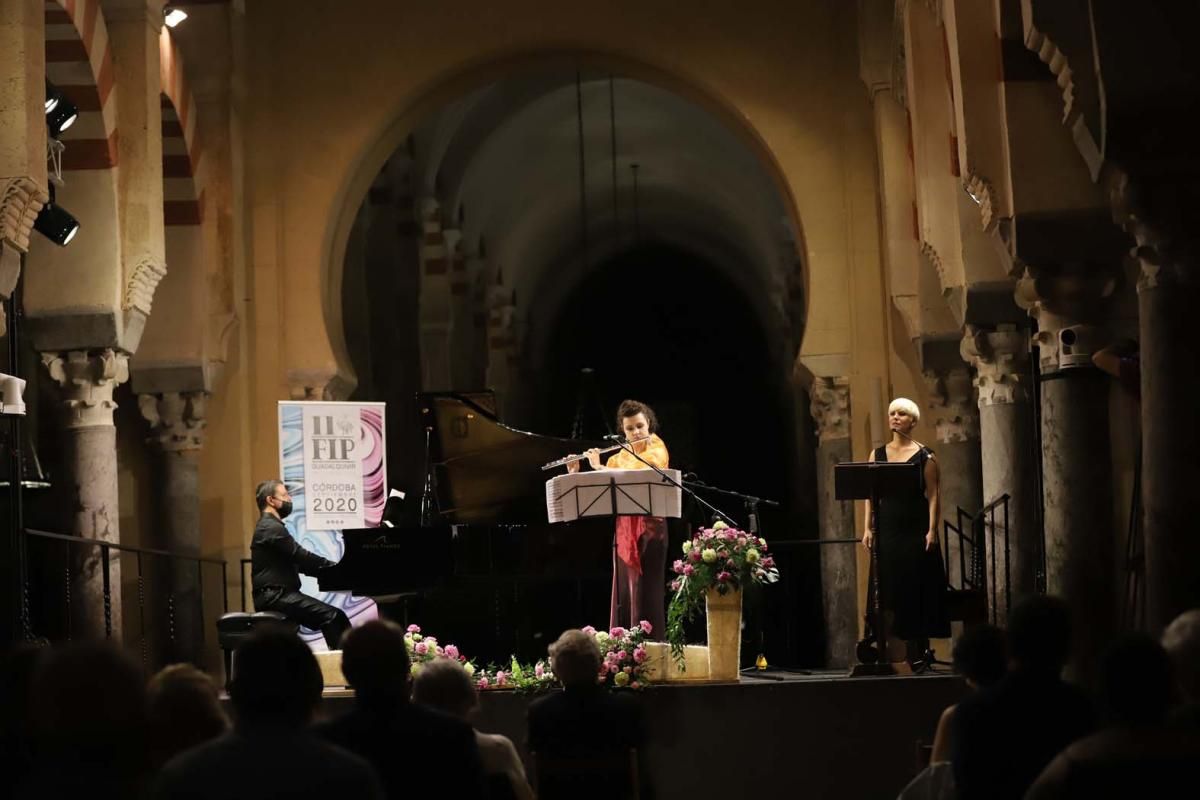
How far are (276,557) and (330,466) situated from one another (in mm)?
1639

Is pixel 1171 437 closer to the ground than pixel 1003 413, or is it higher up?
closer to the ground

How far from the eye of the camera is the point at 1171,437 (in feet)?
24.2

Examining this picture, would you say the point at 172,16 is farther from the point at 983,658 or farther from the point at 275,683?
the point at 275,683

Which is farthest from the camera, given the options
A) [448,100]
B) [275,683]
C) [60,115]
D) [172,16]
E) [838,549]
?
[448,100]

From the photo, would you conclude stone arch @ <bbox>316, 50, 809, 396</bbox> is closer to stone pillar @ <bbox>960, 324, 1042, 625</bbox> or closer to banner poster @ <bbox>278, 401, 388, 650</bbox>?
banner poster @ <bbox>278, 401, 388, 650</bbox>

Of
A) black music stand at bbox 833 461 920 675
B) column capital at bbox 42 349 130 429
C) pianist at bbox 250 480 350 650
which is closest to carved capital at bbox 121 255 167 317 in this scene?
column capital at bbox 42 349 130 429

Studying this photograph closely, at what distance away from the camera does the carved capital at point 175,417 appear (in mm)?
14000

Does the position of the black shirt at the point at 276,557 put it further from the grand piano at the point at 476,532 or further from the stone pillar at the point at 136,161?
the stone pillar at the point at 136,161

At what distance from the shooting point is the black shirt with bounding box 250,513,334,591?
445 inches

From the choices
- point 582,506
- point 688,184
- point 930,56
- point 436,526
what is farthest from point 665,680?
point 688,184

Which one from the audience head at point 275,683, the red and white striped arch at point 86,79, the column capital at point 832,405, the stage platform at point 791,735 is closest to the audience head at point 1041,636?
the audience head at point 275,683

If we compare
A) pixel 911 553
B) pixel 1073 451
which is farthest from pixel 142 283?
pixel 1073 451

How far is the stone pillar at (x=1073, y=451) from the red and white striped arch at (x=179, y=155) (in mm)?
6935

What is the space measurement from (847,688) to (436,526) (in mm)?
2911
